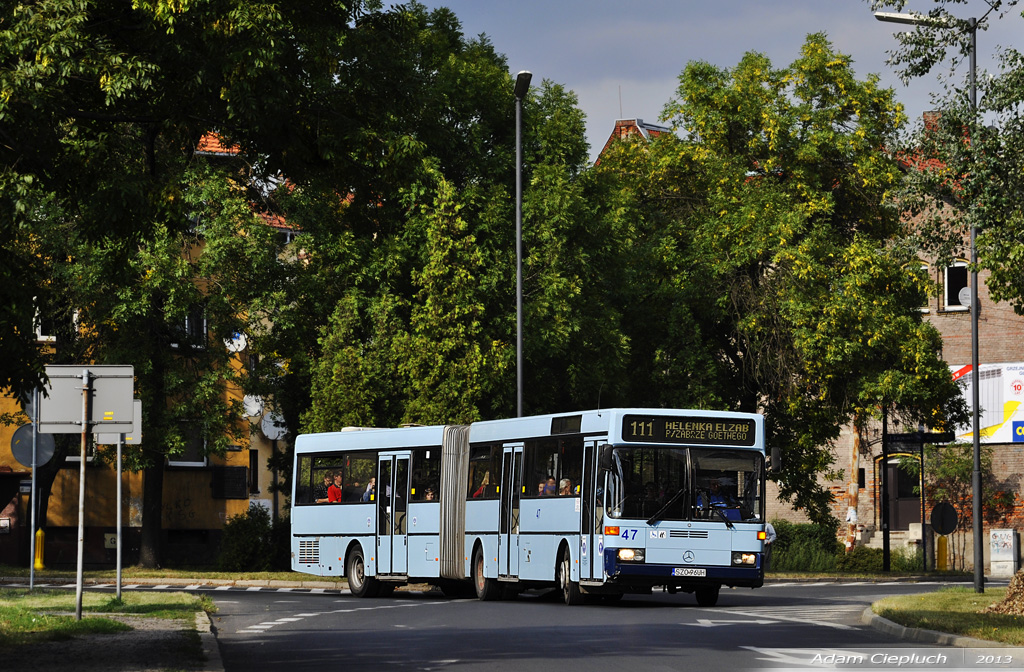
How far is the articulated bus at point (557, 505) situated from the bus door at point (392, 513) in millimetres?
25

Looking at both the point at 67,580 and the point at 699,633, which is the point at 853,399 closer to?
the point at 67,580

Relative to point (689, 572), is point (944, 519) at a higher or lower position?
higher

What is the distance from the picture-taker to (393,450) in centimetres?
2841

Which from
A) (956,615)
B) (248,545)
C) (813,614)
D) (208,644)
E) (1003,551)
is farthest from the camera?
(1003,551)

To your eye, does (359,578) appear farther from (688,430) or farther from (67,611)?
(67,611)

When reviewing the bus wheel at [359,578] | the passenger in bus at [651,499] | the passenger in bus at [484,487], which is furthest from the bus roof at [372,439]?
the passenger in bus at [651,499]

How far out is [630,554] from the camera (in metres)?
22.0

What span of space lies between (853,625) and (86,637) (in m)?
9.16

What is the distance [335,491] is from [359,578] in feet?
6.06

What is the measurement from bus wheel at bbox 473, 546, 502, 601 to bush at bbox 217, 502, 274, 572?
38.2ft

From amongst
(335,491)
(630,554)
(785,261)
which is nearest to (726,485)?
(630,554)

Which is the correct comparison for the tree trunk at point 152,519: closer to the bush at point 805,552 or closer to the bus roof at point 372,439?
the bus roof at point 372,439

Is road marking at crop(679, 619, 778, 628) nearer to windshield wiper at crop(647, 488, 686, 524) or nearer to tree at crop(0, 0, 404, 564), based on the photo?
windshield wiper at crop(647, 488, 686, 524)

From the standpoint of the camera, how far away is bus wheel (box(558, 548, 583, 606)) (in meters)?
23.4
